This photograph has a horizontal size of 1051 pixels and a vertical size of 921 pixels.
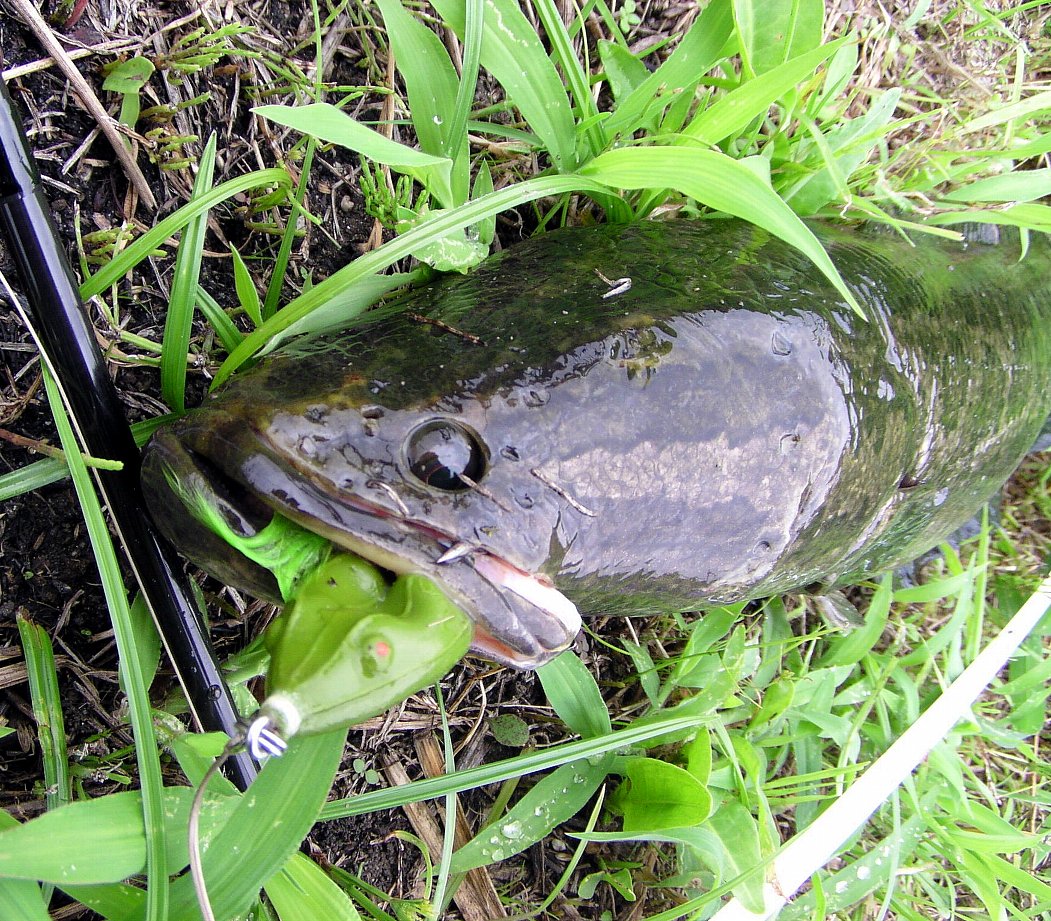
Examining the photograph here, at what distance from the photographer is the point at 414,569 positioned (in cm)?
135

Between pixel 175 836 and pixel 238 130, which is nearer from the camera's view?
pixel 175 836

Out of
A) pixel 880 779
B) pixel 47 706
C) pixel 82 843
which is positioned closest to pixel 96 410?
pixel 47 706

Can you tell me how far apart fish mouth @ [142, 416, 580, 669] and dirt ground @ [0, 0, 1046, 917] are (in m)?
0.59

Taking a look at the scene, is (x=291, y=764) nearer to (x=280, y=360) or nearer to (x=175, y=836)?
(x=175, y=836)

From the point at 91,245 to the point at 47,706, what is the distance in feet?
3.55

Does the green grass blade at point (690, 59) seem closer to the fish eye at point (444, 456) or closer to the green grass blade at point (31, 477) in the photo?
the fish eye at point (444, 456)

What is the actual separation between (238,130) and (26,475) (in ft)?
3.48

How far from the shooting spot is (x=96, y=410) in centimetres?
172

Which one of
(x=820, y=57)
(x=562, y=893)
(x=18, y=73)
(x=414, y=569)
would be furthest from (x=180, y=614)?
(x=820, y=57)

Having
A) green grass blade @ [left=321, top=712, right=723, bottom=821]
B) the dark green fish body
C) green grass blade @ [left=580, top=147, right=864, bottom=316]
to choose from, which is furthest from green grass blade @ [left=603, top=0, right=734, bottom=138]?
green grass blade @ [left=321, top=712, right=723, bottom=821]

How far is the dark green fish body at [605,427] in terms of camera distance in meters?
1.35

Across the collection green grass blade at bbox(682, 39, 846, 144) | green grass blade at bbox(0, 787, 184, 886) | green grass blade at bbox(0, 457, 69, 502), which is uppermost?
green grass blade at bbox(682, 39, 846, 144)

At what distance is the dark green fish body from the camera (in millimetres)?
1353

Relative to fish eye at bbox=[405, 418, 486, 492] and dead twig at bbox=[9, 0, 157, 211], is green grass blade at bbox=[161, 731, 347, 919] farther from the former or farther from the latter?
dead twig at bbox=[9, 0, 157, 211]
